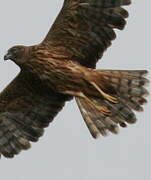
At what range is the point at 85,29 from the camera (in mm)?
→ 15945

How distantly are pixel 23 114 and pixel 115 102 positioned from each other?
6.85 feet

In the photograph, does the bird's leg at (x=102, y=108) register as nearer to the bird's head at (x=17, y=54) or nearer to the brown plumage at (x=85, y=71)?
the brown plumage at (x=85, y=71)

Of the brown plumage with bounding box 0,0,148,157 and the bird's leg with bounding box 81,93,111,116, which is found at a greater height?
the brown plumage with bounding box 0,0,148,157

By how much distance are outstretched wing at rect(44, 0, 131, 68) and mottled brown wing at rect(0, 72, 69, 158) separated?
1.06m

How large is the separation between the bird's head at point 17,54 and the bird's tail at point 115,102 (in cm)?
132

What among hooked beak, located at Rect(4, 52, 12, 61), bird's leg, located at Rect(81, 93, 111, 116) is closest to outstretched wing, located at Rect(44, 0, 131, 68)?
bird's leg, located at Rect(81, 93, 111, 116)

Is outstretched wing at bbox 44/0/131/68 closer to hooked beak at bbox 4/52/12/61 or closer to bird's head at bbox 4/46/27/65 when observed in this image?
→ bird's head at bbox 4/46/27/65

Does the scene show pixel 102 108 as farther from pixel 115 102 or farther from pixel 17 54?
pixel 17 54

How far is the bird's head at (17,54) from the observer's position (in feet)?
52.1

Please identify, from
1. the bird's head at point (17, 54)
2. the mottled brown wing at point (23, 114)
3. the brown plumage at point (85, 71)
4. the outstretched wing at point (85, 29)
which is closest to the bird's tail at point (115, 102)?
the brown plumage at point (85, 71)

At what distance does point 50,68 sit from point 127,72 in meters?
1.51

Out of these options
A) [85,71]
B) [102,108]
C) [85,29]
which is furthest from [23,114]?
[85,29]

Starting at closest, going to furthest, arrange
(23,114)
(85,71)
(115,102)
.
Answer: (85,71), (115,102), (23,114)

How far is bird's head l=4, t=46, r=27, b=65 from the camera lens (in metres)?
15.9
